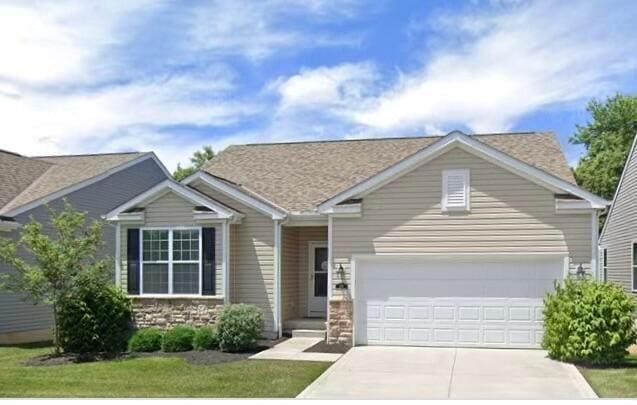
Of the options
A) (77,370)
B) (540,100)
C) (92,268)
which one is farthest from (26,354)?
(540,100)

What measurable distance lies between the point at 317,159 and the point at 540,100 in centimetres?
693

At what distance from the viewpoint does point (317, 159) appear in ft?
70.9

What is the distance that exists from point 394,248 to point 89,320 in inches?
274

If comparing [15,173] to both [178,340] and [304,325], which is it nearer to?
[178,340]

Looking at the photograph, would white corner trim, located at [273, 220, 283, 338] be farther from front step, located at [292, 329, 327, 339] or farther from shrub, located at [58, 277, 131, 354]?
shrub, located at [58, 277, 131, 354]

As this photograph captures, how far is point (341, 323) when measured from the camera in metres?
16.1

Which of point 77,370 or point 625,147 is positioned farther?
point 625,147

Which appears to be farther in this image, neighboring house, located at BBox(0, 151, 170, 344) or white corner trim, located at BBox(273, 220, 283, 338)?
neighboring house, located at BBox(0, 151, 170, 344)

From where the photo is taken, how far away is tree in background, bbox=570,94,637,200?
41.4 meters

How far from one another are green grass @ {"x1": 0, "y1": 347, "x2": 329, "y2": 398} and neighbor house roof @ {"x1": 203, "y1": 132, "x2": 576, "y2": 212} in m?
5.86

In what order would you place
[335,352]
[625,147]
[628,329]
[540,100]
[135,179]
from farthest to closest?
[625,147]
[135,179]
[540,100]
[335,352]
[628,329]

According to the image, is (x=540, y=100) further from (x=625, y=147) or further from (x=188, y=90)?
(x=625, y=147)

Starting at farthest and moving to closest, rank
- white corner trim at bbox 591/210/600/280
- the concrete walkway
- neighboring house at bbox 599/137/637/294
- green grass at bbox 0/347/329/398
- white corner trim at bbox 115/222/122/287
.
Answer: neighboring house at bbox 599/137/637/294 < white corner trim at bbox 115/222/122/287 < white corner trim at bbox 591/210/600/280 < the concrete walkway < green grass at bbox 0/347/329/398

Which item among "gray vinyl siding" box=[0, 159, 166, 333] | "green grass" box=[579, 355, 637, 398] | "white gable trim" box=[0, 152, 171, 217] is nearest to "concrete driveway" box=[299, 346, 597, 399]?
"green grass" box=[579, 355, 637, 398]
